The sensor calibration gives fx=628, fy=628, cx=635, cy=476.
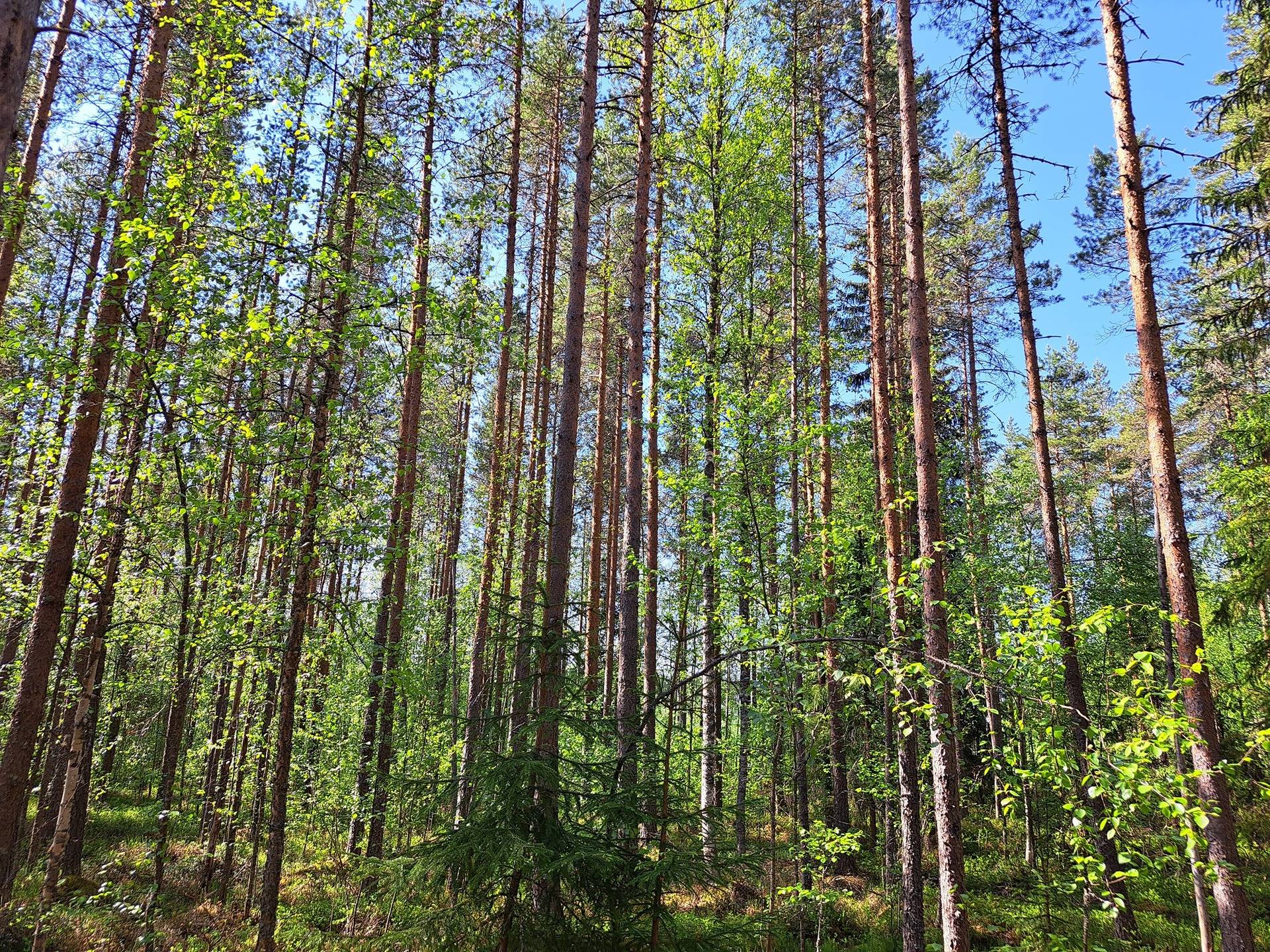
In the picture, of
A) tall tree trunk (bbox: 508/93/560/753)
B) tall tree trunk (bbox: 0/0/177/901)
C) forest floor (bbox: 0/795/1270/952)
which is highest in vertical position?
tall tree trunk (bbox: 508/93/560/753)

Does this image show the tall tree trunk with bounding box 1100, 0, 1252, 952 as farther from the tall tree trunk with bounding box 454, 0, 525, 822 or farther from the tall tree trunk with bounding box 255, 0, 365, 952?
the tall tree trunk with bounding box 454, 0, 525, 822

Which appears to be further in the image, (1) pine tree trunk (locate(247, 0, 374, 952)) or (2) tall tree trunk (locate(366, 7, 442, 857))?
(2) tall tree trunk (locate(366, 7, 442, 857))

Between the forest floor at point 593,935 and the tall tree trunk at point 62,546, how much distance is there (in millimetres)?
976

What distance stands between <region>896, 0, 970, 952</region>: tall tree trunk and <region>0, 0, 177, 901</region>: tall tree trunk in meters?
7.88

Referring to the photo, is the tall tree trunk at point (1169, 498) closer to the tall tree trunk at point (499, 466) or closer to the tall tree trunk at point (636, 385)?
the tall tree trunk at point (636, 385)

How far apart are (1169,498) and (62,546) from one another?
11.8 metres

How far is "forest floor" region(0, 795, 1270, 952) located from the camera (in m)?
6.29

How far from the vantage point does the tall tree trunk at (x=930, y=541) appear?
6.13m

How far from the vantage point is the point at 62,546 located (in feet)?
20.5

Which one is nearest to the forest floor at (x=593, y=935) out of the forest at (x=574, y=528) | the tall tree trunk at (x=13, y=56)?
the forest at (x=574, y=528)

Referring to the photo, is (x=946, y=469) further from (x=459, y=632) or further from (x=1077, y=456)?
(x=1077, y=456)

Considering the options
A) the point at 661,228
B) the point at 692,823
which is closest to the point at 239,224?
the point at 692,823

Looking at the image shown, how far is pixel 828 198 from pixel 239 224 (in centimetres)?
1474

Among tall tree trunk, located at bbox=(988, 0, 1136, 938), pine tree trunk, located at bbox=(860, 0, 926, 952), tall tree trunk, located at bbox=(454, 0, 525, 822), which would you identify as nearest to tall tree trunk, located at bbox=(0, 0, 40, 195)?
pine tree trunk, located at bbox=(860, 0, 926, 952)
